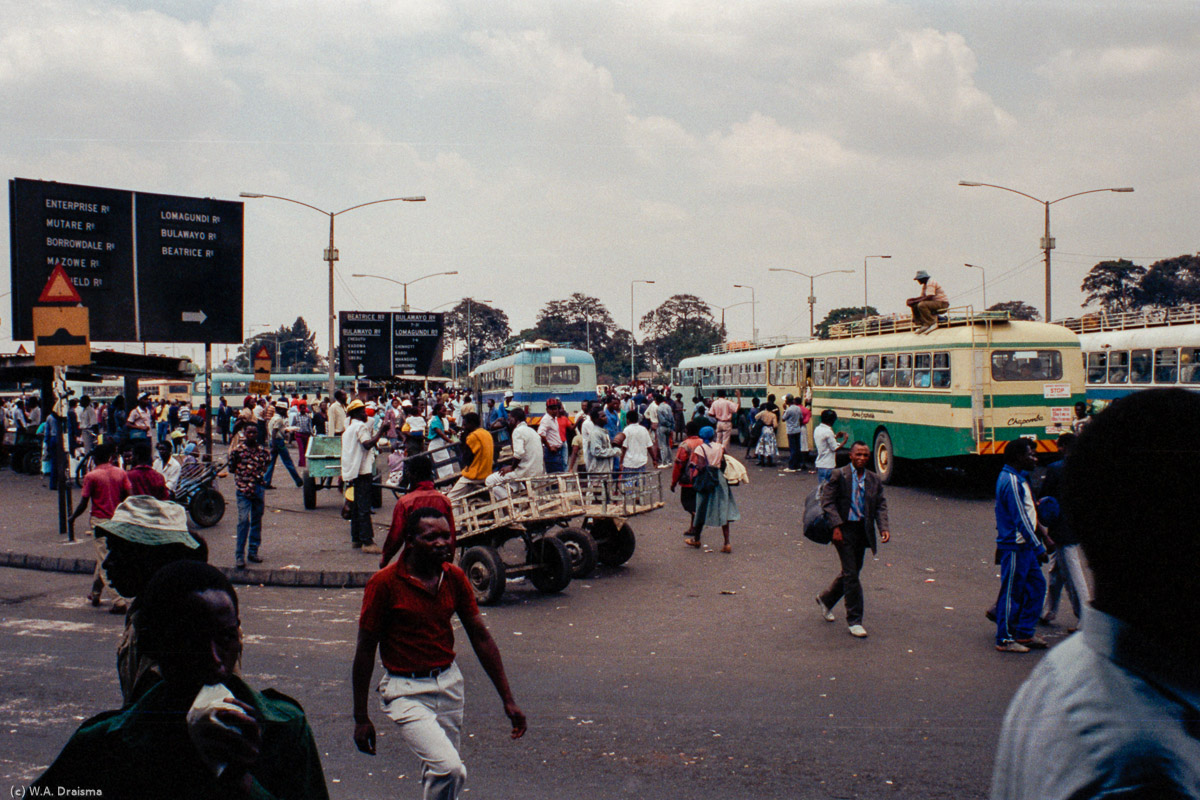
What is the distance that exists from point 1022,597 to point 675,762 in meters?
3.84

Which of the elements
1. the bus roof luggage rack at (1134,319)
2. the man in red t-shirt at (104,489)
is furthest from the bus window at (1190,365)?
the man in red t-shirt at (104,489)

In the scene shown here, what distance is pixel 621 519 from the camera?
11242 mm

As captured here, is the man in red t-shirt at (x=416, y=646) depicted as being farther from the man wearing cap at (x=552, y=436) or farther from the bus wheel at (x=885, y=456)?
the bus wheel at (x=885, y=456)

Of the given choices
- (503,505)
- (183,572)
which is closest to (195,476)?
(503,505)

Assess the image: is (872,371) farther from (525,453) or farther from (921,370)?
(525,453)

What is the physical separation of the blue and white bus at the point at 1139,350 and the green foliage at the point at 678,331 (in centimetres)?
6816

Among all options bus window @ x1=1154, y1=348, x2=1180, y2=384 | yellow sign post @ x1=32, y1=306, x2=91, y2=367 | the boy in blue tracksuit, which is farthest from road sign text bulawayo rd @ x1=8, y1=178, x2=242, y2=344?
bus window @ x1=1154, y1=348, x2=1180, y2=384

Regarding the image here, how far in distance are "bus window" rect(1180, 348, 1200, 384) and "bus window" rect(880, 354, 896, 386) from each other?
5.64 meters

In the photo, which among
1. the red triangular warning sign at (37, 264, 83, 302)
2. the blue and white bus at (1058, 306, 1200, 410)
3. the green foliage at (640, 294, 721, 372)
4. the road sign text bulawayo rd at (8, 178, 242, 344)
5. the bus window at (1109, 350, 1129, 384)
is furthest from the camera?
the green foliage at (640, 294, 721, 372)

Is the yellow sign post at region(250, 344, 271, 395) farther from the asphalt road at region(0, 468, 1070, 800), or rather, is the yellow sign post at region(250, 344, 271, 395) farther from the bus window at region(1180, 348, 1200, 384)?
the bus window at region(1180, 348, 1200, 384)

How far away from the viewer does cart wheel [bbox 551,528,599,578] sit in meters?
10.7

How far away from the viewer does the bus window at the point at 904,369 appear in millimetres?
19250

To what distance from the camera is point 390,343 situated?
43.6 metres

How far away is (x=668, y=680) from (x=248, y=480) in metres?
6.40
